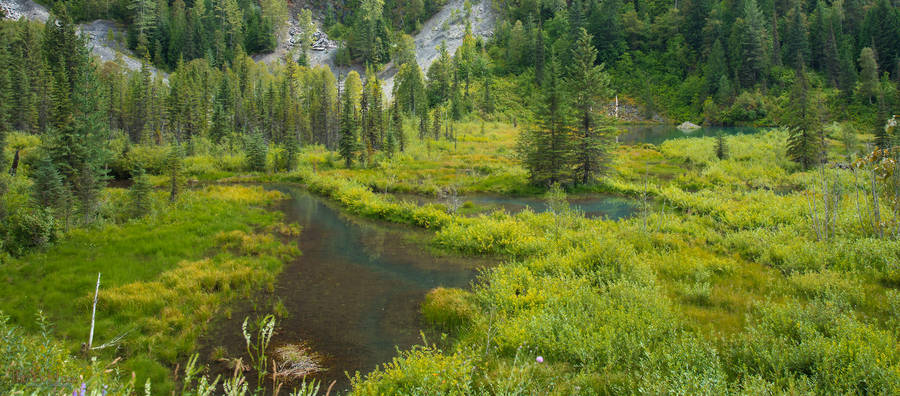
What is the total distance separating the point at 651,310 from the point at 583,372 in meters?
2.96

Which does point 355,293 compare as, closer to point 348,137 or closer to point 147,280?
point 147,280

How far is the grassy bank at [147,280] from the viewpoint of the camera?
34.7ft

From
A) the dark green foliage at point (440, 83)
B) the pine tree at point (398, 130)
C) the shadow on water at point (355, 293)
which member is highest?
the dark green foliage at point (440, 83)

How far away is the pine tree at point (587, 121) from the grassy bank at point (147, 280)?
23235mm

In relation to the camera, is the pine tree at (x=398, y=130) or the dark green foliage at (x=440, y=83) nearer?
the pine tree at (x=398, y=130)

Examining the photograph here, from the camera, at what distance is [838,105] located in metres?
71.6

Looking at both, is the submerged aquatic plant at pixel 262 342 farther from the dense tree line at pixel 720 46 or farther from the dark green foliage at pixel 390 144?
the dense tree line at pixel 720 46

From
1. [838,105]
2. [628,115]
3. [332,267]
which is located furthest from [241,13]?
[838,105]

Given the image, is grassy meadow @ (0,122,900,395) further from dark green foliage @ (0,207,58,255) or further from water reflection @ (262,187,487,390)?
water reflection @ (262,187,487,390)

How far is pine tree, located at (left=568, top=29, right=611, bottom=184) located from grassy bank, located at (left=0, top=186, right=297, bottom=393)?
23235 millimetres

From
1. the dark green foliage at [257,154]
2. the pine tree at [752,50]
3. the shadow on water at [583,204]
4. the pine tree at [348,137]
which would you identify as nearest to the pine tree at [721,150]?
the shadow on water at [583,204]

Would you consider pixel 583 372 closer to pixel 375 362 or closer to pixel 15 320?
pixel 375 362

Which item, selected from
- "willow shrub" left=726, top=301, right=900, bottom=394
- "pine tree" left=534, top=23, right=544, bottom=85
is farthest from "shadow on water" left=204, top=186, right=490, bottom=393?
"pine tree" left=534, top=23, right=544, bottom=85

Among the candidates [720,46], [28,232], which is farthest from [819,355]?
[720,46]
